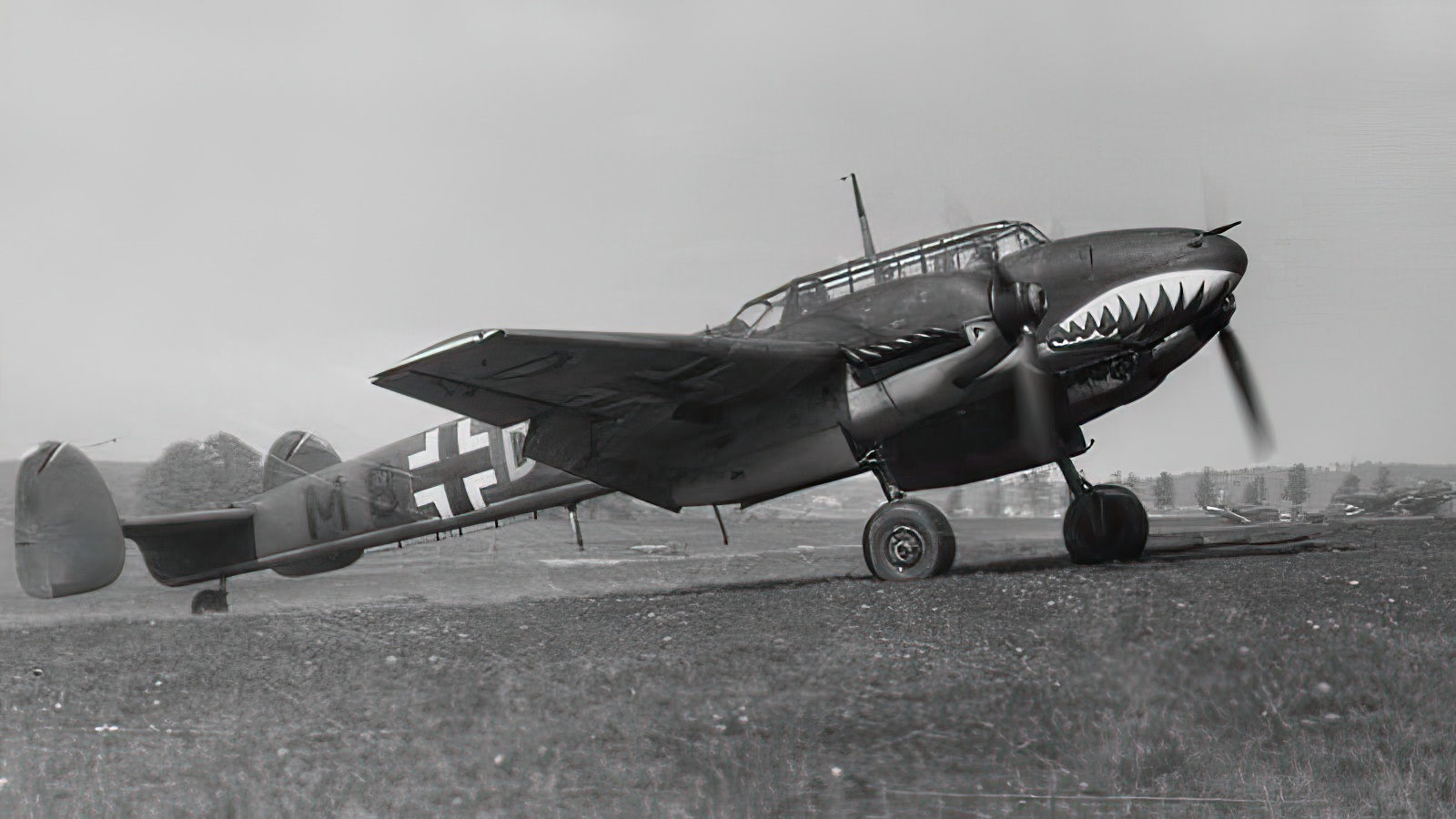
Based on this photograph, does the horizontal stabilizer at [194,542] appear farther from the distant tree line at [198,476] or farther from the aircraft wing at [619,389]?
the aircraft wing at [619,389]

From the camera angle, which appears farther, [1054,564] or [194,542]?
[194,542]

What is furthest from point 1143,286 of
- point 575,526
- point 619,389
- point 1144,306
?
point 575,526

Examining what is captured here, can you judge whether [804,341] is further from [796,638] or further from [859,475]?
[796,638]

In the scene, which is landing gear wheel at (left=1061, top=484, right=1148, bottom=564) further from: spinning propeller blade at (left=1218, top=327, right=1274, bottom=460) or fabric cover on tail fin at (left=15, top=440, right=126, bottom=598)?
fabric cover on tail fin at (left=15, top=440, right=126, bottom=598)

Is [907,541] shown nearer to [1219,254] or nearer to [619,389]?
[619,389]

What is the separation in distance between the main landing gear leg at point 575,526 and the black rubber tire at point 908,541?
258cm

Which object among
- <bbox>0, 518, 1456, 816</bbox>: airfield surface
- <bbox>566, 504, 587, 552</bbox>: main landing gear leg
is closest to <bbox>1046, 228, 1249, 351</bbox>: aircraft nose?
<bbox>0, 518, 1456, 816</bbox>: airfield surface

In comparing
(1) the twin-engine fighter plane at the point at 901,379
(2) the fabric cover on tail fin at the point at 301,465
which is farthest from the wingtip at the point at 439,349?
(2) the fabric cover on tail fin at the point at 301,465

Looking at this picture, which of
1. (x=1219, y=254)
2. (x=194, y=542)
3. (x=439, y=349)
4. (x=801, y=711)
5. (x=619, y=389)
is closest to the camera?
(x=801, y=711)

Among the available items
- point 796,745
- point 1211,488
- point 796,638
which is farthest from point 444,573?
point 1211,488

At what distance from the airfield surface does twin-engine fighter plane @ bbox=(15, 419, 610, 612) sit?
2.93 metres

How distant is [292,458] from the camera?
9.71 meters

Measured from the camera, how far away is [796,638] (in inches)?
187

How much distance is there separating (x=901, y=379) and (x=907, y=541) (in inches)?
52.3
